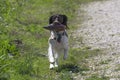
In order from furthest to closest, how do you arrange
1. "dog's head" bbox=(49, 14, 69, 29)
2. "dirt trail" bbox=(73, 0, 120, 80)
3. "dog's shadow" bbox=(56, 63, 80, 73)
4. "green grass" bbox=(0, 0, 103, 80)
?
"dog's head" bbox=(49, 14, 69, 29), "dirt trail" bbox=(73, 0, 120, 80), "dog's shadow" bbox=(56, 63, 80, 73), "green grass" bbox=(0, 0, 103, 80)

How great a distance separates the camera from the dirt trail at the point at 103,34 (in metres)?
10.6

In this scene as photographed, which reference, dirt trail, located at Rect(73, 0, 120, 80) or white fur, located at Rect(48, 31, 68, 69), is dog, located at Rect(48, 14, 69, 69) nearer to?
white fur, located at Rect(48, 31, 68, 69)

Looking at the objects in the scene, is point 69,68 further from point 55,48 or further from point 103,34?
point 103,34

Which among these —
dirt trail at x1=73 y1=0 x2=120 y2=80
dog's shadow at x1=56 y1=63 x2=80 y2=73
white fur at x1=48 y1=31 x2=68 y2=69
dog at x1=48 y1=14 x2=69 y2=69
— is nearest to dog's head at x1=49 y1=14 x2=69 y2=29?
dog at x1=48 y1=14 x2=69 y2=69

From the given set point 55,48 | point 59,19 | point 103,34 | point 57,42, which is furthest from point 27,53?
point 103,34

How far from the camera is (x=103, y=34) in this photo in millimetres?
16406

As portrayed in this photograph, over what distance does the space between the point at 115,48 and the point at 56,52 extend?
9.07 feet

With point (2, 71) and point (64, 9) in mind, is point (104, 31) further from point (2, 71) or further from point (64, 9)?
point (2, 71)

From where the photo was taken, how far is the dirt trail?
10.6 m

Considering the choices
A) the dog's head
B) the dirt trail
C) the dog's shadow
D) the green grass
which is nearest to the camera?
the green grass

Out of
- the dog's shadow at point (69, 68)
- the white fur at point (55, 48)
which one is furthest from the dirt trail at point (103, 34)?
the white fur at point (55, 48)

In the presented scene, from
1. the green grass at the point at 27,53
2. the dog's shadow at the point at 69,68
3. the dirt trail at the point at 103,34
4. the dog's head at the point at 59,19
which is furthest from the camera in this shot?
the dog's head at the point at 59,19

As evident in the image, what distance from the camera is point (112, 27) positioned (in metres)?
18.2

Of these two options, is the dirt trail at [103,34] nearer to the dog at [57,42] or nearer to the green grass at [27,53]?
the green grass at [27,53]
